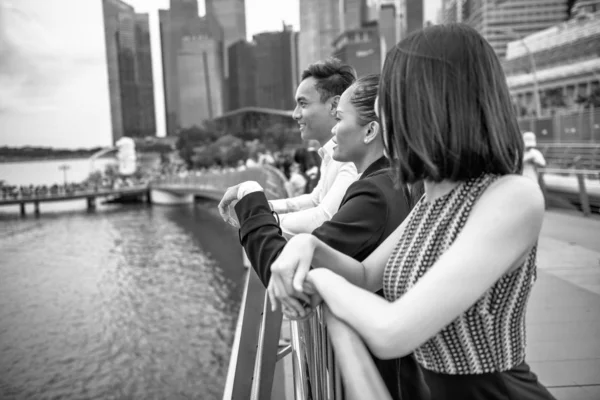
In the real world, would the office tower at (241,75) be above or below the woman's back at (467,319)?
above

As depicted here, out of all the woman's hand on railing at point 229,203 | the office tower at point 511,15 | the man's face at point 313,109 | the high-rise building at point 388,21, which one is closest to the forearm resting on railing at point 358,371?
the woman's hand on railing at point 229,203

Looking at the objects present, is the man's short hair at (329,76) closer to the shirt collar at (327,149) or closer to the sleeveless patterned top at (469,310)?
the shirt collar at (327,149)

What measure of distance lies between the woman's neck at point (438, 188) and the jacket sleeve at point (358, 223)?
1.05ft

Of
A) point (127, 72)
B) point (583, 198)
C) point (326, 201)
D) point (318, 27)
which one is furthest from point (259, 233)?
point (127, 72)

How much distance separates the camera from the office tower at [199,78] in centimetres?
11962

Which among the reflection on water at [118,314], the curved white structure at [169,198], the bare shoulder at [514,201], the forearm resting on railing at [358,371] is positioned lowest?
the reflection on water at [118,314]

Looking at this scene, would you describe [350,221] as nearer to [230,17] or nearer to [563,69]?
[563,69]

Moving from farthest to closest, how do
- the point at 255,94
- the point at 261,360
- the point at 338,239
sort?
the point at 255,94, the point at 261,360, the point at 338,239

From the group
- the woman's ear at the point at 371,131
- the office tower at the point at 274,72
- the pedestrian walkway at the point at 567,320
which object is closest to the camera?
the woman's ear at the point at 371,131

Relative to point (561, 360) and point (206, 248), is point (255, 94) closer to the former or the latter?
point (206, 248)

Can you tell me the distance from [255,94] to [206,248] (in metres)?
88.4

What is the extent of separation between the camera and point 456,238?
92 centimetres

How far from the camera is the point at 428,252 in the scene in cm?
99

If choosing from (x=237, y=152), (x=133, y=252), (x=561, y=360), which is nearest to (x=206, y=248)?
(x=133, y=252)
